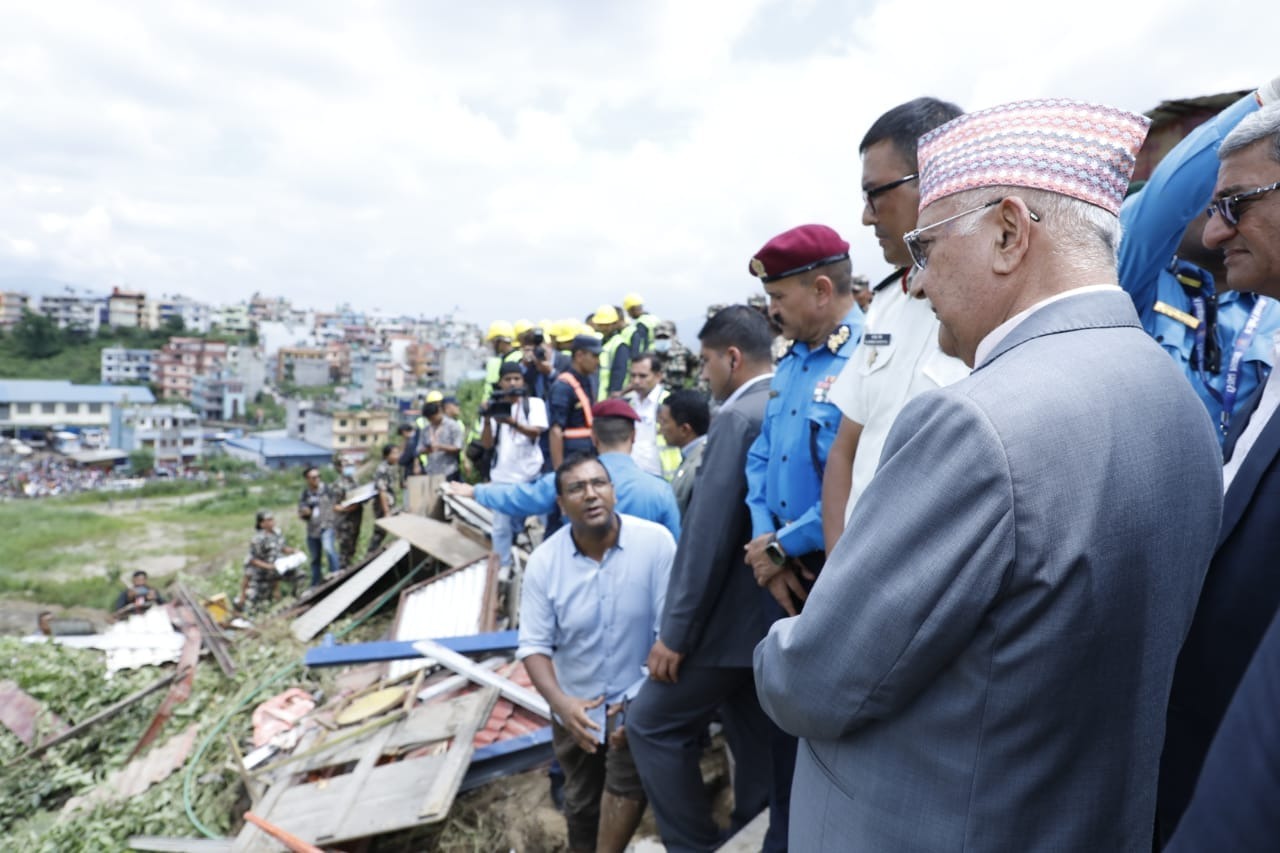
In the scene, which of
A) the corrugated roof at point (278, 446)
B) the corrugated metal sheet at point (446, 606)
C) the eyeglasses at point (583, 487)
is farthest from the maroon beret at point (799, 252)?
the corrugated roof at point (278, 446)

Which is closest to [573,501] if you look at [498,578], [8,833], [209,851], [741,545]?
[741,545]

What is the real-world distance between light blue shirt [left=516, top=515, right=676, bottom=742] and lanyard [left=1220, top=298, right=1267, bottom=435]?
2124 mm

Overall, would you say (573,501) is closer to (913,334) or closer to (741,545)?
(741,545)

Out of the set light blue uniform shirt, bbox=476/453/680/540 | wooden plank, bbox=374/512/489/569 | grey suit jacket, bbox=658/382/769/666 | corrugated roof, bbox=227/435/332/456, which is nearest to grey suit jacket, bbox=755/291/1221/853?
grey suit jacket, bbox=658/382/769/666

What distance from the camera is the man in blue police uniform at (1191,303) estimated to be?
2162 mm

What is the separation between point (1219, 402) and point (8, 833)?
8.36 meters

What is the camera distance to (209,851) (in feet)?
13.9

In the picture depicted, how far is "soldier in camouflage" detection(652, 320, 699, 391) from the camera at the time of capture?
35.2 feet

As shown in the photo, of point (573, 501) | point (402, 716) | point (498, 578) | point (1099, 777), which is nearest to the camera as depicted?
point (1099, 777)

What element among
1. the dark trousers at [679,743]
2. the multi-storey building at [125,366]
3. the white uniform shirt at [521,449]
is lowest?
the multi-storey building at [125,366]

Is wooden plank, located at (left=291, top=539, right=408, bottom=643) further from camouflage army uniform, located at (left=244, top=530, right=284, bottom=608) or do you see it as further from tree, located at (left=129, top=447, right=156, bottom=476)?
tree, located at (left=129, top=447, right=156, bottom=476)

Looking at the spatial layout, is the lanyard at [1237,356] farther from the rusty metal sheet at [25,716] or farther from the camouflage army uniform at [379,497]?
the camouflage army uniform at [379,497]

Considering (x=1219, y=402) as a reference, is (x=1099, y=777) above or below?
below

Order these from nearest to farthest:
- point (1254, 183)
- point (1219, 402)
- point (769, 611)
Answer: point (1254, 183) → point (1219, 402) → point (769, 611)
